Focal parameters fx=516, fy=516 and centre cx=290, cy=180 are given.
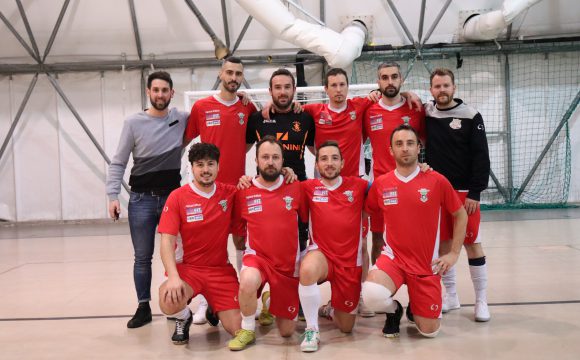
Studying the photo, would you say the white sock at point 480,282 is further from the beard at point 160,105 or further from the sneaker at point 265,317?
the beard at point 160,105

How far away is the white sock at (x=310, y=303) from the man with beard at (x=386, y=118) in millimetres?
1027

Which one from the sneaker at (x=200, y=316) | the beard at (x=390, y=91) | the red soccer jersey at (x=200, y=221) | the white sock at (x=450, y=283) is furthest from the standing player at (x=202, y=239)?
the white sock at (x=450, y=283)

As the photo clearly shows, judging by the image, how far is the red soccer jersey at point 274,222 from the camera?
399 cm

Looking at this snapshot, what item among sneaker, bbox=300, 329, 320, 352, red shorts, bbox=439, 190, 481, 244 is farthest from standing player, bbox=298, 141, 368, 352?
red shorts, bbox=439, 190, 481, 244

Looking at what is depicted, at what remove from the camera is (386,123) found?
4.61m

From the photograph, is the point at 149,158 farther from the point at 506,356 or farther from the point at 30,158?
the point at 30,158

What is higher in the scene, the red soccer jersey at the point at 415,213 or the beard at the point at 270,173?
the beard at the point at 270,173

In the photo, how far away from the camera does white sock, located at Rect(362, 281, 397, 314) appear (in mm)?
3777

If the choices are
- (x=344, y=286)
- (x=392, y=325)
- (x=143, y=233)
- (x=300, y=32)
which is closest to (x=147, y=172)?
(x=143, y=233)

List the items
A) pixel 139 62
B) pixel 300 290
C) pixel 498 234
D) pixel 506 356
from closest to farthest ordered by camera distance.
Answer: pixel 506 356 → pixel 300 290 → pixel 498 234 → pixel 139 62

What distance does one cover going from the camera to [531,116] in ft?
38.3

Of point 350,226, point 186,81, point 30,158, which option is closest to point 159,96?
point 350,226

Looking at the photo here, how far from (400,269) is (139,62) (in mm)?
9330

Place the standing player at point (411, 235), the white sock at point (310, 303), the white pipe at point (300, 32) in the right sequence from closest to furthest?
the white sock at point (310, 303), the standing player at point (411, 235), the white pipe at point (300, 32)
